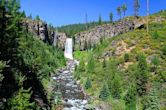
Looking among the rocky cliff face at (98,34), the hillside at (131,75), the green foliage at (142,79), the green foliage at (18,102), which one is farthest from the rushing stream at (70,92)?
the rocky cliff face at (98,34)

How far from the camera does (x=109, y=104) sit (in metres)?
47.0

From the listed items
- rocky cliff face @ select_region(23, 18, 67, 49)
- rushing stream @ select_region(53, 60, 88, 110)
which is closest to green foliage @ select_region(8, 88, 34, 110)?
rushing stream @ select_region(53, 60, 88, 110)

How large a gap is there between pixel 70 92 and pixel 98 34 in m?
99.1

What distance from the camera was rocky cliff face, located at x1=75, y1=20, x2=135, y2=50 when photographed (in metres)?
146

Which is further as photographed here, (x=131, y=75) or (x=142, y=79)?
(x=131, y=75)

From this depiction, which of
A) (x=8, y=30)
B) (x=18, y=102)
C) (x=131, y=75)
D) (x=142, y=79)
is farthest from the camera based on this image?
(x=131, y=75)

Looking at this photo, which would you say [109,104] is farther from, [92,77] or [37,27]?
[37,27]

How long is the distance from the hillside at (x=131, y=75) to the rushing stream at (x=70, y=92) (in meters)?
1.58

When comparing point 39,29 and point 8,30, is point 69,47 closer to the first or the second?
point 39,29

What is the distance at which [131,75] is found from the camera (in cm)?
6247

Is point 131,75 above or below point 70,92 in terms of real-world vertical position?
above

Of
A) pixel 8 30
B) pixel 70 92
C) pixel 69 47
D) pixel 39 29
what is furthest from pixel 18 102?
pixel 69 47

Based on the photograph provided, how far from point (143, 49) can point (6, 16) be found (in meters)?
53.3

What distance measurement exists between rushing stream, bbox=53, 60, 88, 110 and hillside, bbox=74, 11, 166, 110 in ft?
5.20
